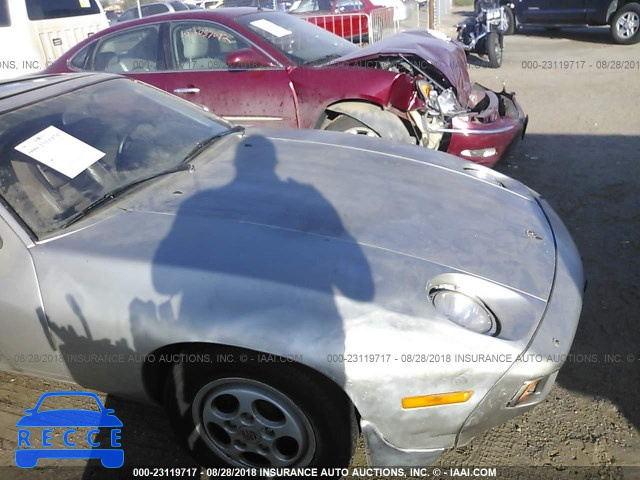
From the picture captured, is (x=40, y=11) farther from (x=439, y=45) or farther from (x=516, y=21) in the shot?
(x=516, y=21)

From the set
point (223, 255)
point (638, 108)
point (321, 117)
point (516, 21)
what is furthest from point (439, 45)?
point (516, 21)

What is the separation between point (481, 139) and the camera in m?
4.32

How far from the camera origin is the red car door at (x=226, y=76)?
453 cm

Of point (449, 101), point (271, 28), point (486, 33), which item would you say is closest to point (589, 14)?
point (486, 33)

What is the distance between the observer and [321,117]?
450cm

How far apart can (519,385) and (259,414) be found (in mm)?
915

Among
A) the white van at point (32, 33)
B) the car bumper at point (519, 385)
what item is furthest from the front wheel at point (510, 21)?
the car bumper at point (519, 385)

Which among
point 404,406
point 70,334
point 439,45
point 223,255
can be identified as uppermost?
point 439,45

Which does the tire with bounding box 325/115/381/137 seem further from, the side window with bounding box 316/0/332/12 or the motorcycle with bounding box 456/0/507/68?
the side window with bounding box 316/0/332/12

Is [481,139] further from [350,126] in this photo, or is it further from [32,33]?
[32,33]

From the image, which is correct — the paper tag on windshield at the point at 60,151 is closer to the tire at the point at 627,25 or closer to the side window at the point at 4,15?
the side window at the point at 4,15

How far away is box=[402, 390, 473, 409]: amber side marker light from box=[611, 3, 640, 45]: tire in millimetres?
12136

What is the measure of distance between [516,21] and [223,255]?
13898 millimetres

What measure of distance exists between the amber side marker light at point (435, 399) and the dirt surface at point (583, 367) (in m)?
0.60
